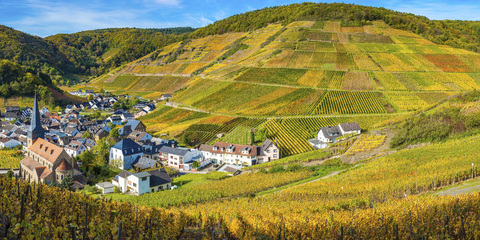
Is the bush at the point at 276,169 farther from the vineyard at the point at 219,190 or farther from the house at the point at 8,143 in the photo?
the house at the point at 8,143

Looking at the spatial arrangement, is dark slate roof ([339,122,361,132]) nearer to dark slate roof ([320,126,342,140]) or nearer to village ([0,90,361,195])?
village ([0,90,361,195])

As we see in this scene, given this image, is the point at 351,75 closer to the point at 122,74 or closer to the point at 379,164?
the point at 379,164

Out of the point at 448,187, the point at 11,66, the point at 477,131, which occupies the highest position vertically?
the point at 11,66

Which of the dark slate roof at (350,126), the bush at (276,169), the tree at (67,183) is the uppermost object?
the dark slate roof at (350,126)

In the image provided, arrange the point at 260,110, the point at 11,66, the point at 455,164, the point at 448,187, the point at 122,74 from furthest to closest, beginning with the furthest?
the point at 122,74 < the point at 11,66 < the point at 260,110 < the point at 455,164 < the point at 448,187

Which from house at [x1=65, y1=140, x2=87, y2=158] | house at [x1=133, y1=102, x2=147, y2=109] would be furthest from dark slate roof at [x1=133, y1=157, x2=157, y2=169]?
house at [x1=133, y1=102, x2=147, y2=109]

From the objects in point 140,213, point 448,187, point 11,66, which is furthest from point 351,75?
point 11,66

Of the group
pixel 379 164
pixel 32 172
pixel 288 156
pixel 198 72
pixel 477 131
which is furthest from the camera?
pixel 198 72

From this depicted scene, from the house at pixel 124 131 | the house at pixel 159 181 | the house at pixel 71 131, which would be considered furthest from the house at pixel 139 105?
the house at pixel 159 181
